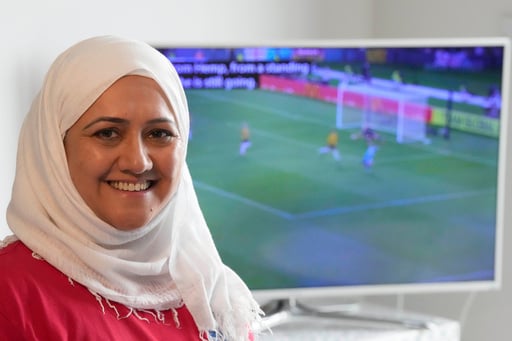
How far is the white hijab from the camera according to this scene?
5.29 ft

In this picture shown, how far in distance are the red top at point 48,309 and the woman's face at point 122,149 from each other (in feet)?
0.42

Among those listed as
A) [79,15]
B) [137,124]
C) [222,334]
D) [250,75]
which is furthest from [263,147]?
[137,124]

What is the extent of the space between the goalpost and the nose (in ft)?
4.14

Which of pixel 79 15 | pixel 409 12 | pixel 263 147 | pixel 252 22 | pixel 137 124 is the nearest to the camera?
pixel 137 124

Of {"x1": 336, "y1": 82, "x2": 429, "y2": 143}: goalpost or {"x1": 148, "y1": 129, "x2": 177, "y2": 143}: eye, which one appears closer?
{"x1": 148, "y1": 129, "x2": 177, "y2": 143}: eye

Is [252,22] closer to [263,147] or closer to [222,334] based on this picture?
[263,147]

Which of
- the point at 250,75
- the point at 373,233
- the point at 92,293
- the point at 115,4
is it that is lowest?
the point at 373,233

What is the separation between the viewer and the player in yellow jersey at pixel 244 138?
273 cm

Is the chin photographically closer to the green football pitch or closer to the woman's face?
the woman's face

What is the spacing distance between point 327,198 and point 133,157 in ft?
4.27

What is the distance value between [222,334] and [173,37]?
47.1 inches

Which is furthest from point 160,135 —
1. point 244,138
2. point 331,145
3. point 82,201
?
point 331,145

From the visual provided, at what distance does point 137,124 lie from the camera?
1.62 m

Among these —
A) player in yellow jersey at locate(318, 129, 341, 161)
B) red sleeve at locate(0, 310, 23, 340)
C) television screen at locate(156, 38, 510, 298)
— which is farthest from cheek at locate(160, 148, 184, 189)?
player in yellow jersey at locate(318, 129, 341, 161)
